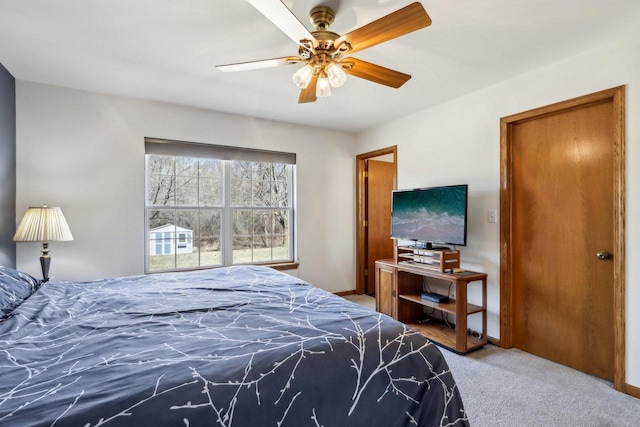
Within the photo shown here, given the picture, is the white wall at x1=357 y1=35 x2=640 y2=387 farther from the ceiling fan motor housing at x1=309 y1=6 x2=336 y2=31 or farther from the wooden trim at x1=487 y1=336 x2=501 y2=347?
the ceiling fan motor housing at x1=309 y1=6 x2=336 y2=31

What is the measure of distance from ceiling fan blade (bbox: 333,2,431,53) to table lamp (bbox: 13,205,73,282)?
8.61ft

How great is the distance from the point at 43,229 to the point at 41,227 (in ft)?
0.07

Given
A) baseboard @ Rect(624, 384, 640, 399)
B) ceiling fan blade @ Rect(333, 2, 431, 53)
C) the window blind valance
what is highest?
ceiling fan blade @ Rect(333, 2, 431, 53)

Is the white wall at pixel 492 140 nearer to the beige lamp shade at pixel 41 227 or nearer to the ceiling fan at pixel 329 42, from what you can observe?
the ceiling fan at pixel 329 42

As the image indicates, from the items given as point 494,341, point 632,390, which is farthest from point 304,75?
point 632,390

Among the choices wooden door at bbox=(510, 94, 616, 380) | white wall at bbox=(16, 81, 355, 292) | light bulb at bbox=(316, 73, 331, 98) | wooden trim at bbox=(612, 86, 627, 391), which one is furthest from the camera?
white wall at bbox=(16, 81, 355, 292)

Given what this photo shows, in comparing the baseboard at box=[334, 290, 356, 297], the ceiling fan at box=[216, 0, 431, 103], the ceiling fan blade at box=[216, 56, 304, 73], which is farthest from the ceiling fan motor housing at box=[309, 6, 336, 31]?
the baseboard at box=[334, 290, 356, 297]

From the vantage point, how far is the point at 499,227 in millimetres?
2896

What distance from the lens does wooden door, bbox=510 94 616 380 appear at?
2.33 meters

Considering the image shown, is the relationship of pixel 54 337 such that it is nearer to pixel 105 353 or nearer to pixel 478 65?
pixel 105 353

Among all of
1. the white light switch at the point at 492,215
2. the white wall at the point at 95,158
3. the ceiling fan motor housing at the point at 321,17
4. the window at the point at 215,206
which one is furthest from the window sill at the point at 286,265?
the ceiling fan motor housing at the point at 321,17

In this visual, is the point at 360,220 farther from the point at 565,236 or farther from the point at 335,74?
the point at 335,74

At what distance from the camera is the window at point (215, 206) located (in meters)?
3.49

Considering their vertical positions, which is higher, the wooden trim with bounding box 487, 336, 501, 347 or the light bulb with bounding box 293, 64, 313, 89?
the light bulb with bounding box 293, 64, 313, 89
